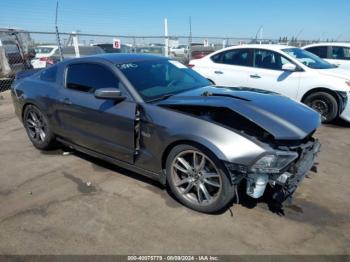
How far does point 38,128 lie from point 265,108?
142 inches

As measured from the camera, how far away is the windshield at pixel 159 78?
3.64m

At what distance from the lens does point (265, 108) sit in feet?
10.4

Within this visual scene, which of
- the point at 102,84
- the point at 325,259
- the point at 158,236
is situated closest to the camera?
the point at 325,259

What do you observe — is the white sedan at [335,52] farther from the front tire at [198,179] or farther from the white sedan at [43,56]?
the white sedan at [43,56]

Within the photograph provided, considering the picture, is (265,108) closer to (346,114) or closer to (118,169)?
(118,169)

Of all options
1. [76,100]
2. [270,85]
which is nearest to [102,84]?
[76,100]

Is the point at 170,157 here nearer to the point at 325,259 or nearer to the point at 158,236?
the point at 158,236

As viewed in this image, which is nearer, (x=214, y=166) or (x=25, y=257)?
(x=25, y=257)

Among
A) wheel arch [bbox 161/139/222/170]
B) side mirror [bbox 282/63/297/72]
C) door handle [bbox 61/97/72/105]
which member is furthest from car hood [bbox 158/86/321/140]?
side mirror [bbox 282/63/297/72]

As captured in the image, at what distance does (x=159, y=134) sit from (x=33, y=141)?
9.27 ft

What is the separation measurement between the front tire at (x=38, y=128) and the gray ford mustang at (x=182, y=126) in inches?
8.9

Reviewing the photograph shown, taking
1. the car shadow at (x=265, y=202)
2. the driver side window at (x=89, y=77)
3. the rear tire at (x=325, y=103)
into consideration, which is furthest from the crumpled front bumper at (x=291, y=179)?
the rear tire at (x=325, y=103)

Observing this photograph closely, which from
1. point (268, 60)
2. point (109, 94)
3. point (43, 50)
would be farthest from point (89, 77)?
point (43, 50)

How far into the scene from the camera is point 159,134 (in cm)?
328
